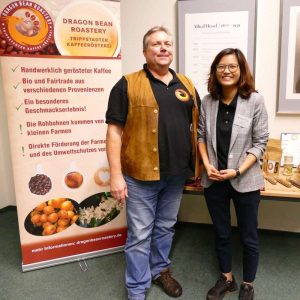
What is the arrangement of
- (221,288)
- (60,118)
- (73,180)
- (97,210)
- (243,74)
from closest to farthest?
(243,74) < (221,288) < (60,118) < (73,180) < (97,210)

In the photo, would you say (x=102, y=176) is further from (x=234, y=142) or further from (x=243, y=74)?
(x=243, y=74)

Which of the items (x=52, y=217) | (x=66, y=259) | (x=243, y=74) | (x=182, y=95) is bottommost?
(x=66, y=259)

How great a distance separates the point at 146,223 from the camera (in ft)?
5.80

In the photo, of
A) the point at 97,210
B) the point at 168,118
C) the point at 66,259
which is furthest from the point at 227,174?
the point at 66,259

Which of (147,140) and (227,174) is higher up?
(147,140)

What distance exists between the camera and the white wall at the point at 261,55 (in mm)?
2303

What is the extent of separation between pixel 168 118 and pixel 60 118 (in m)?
0.84

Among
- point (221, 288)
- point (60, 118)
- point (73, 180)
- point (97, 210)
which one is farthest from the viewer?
point (97, 210)

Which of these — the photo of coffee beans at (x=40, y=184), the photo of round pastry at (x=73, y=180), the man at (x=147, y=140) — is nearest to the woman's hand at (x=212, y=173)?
the man at (x=147, y=140)

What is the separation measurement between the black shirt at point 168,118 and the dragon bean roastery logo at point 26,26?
0.71m

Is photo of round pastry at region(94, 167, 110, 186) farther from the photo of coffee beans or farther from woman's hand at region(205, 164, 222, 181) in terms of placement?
woman's hand at region(205, 164, 222, 181)

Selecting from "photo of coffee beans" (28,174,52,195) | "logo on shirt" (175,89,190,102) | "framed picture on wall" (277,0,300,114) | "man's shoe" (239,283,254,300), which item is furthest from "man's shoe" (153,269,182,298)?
"framed picture on wall" (277,0,300,114)

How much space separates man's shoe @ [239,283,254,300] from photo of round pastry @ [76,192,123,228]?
999 mm

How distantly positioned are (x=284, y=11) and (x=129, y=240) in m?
1.90
